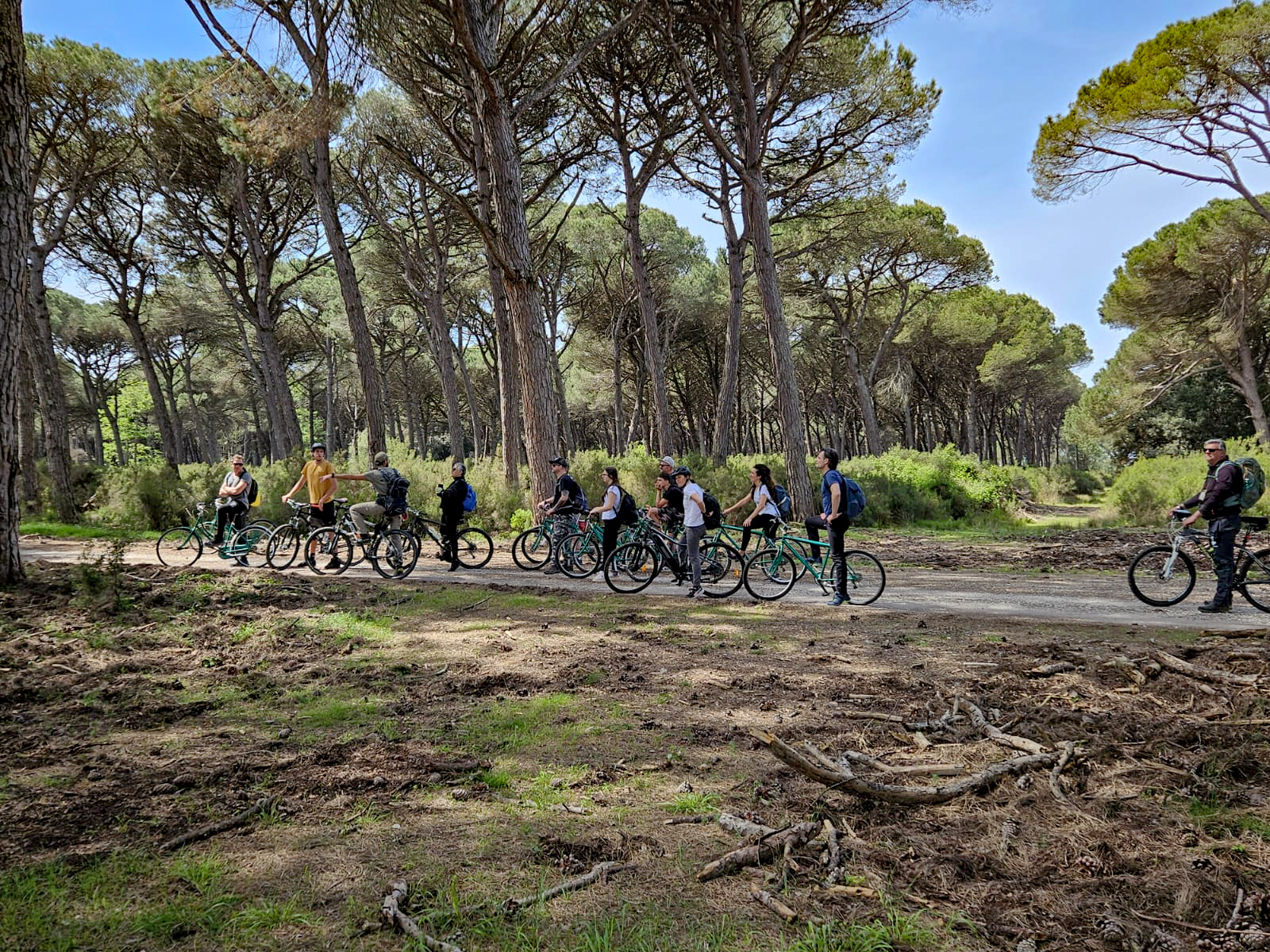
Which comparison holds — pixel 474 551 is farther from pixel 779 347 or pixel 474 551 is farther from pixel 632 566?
pixel 779 347

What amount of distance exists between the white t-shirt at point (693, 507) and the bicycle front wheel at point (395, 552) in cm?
404

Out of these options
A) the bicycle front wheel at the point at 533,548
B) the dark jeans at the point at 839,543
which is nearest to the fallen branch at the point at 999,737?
the dark jeans at the point at 839,543

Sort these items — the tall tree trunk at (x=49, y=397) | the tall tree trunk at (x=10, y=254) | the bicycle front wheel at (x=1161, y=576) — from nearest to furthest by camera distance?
the tall tree trunk at (x=10, y=254) → the bicycle front wheel at (x=1161, y=576) → the tall tree trunk at (x=49, y=397)

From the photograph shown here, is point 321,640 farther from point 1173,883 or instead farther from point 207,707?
point 1173,883

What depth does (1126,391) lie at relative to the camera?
89.1ft

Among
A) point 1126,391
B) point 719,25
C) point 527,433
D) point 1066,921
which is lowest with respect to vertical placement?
point 1066,921

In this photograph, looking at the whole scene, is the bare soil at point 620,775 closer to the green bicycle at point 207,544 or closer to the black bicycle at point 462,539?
the black bicycle at point 462,539

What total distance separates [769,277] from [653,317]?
6.74m

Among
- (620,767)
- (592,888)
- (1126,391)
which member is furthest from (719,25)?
(1126,391)

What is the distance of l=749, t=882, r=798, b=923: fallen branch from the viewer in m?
2.39

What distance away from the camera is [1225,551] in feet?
23.0

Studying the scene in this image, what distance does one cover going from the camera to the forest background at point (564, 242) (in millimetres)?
12734

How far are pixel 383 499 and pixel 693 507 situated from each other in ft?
14.8

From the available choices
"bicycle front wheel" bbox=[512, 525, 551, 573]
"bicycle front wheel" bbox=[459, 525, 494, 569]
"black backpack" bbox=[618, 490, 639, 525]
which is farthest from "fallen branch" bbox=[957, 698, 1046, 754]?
"bicycle front wheel" bbox=[459, 525, 494, 569]
